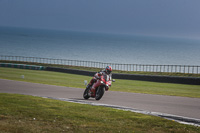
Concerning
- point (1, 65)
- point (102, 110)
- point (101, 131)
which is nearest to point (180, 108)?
point (102, 110)

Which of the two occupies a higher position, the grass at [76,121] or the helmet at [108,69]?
the helmet at [108,69]

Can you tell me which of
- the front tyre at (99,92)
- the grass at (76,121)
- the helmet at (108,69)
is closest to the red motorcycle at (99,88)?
the front tyre at (99,92)

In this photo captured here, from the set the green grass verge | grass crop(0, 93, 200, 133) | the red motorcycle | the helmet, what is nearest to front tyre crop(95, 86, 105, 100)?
the red motorcycle

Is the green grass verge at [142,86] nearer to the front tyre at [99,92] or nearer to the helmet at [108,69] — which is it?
the front tyre at [99,92]

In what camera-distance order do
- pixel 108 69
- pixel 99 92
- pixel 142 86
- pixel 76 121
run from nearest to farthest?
pixel 76 121, pixel 108 69, pixel 99 92, pixel 142 86

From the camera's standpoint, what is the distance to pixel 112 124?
898cm

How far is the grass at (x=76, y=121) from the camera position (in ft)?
27.1

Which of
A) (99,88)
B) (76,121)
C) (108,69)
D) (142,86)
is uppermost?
(108,69)

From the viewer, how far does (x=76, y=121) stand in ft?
29.8

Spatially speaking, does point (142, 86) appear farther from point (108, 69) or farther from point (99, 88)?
point (108, 69)

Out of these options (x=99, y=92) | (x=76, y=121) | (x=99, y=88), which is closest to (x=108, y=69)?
(x=99, y=88)

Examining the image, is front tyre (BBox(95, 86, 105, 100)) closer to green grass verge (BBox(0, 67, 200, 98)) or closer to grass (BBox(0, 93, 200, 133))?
grass (BBox(0, 93, 200, 133))

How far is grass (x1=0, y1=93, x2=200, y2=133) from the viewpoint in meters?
8.26

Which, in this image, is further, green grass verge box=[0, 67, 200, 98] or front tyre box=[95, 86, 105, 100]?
green grass verge box=[0, 67, 200, 98]
